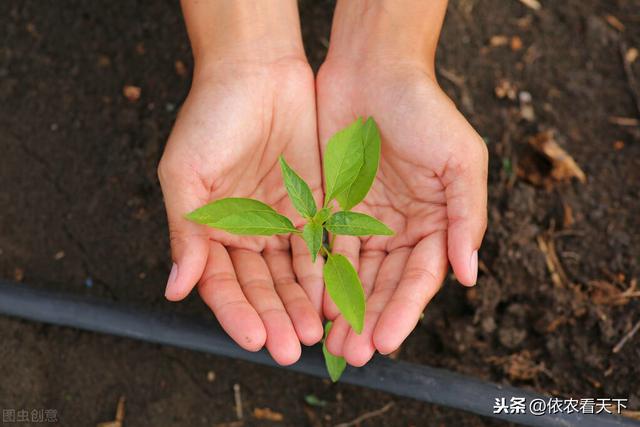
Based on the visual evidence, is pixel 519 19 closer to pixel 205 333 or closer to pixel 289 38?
pixel 289 38

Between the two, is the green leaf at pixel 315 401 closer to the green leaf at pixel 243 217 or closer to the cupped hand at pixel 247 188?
the cupped hand at pixel 247 188

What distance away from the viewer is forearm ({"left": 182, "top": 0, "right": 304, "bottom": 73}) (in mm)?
2443

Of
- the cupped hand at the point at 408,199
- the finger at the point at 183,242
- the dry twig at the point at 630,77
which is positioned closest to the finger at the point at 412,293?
the cupped hand at the point at 408,199

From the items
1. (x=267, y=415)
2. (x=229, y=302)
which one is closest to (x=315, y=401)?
(x=267, y=415)

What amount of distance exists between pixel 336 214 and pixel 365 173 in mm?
172

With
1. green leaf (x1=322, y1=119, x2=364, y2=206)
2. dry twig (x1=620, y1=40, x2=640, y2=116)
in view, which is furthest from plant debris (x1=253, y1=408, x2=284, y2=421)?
dry twig (x1=620, y1=40, x2=640, y2=116)

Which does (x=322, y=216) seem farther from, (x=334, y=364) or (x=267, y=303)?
(x=334, y=364)

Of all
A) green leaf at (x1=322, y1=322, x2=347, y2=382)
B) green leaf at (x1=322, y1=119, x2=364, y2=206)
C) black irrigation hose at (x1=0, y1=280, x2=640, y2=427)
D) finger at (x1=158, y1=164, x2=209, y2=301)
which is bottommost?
black irrigation hose at (x1=0, y1=280, x2=640, y2=427)

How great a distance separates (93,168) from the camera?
298 centimetres

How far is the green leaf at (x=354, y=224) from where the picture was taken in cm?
182

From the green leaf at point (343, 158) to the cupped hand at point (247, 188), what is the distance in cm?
37

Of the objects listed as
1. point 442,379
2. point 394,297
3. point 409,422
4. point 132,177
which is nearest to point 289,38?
point 132,177

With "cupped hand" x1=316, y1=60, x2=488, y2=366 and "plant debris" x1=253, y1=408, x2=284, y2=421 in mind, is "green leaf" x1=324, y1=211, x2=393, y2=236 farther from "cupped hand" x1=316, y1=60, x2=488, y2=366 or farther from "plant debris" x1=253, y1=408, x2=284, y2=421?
"plant debris" x1=253, y1=408, x2=284, y2=421

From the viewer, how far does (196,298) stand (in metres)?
2.76
